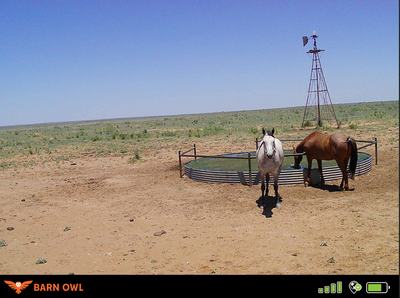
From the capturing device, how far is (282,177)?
32.6 ft

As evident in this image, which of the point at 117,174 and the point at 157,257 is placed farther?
the point at 117,174

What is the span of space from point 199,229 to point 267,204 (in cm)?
218

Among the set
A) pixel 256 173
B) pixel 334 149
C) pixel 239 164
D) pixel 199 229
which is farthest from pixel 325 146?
pixel 199 229

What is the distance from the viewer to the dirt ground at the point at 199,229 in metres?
5.16

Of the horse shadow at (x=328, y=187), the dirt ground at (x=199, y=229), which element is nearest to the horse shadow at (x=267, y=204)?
the dirt ground at (x=199, y=229)

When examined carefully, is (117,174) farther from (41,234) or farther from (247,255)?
(247,255)
